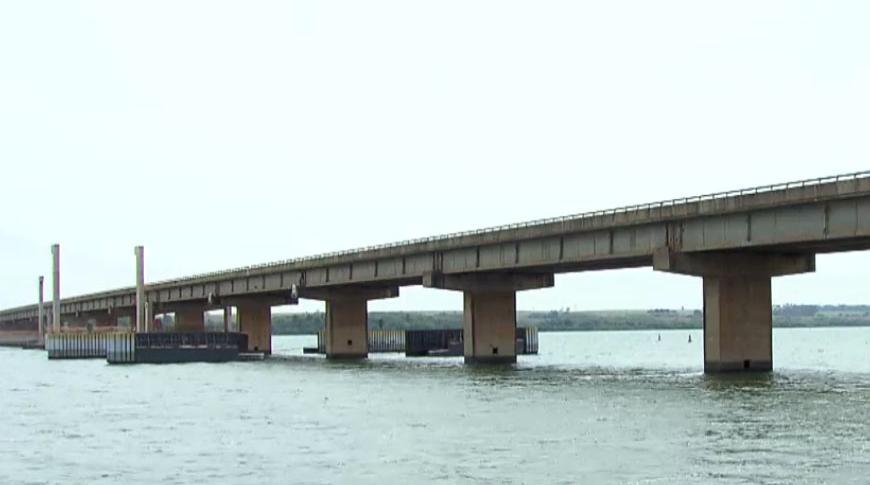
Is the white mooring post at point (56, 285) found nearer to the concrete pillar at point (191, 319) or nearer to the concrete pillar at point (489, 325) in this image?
the concrete pillar at point (191, 319)

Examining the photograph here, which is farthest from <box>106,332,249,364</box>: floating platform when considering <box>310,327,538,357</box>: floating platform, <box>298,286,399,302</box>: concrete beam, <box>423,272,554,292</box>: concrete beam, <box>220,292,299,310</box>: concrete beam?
<box>423,272,554,292</box>: concrete beam

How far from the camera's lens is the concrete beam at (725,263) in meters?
76.9

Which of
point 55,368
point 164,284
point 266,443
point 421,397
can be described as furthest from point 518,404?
point 164,284

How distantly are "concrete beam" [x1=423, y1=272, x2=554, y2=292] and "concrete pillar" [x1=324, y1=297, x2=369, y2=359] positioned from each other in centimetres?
2431

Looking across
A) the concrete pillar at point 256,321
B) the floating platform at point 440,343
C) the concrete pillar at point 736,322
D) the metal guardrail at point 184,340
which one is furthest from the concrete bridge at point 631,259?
the concrete pillar at point 256,321

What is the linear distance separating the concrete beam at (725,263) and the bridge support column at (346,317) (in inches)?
1987

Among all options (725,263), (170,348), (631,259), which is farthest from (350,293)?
(725,263)

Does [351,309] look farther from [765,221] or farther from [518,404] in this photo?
[518,404]

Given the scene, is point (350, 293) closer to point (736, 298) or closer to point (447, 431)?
point (736, 298)

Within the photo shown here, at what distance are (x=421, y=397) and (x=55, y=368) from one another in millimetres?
59260

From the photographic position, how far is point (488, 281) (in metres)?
104

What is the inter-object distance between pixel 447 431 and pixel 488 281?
57.5 meters

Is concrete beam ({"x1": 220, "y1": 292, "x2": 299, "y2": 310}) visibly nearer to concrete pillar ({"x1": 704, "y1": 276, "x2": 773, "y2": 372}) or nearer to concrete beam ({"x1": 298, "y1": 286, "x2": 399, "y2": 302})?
concrete beam ({"x1": 298, "y1": 286, "x2": 399, "y2": 302})

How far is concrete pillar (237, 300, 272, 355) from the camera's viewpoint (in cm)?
15288
